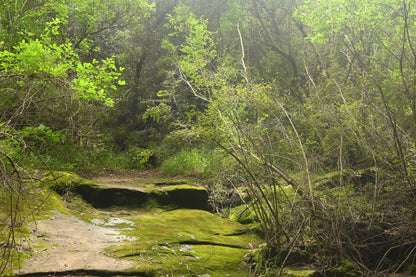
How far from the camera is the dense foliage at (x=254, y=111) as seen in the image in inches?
168

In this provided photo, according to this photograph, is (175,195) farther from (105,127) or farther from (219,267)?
(105,127)

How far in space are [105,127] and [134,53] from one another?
13.8 feet

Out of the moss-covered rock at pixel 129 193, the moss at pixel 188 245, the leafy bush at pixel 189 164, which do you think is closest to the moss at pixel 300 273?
the moss at pixel 188 245

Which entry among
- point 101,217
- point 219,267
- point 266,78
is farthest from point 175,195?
point 266,78

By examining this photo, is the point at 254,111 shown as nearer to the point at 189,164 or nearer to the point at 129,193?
the point at 189,164

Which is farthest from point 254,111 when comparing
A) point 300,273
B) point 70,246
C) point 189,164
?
point 70,246

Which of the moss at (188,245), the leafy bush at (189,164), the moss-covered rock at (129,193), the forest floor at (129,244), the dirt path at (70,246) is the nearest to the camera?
the dirt path at (70,246)

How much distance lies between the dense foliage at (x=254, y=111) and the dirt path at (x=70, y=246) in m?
0.63

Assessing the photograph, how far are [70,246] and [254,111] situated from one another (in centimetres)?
748

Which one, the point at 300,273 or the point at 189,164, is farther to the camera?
the point at 189,164

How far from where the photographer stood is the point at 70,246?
4.03m

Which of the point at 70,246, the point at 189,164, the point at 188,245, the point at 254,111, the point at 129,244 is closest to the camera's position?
the point at 70,246

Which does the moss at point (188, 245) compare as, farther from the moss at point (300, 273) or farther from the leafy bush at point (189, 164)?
the leafy bush at point (189, 164)

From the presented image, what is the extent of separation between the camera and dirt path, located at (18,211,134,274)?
3422mm
